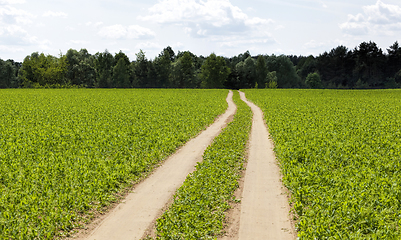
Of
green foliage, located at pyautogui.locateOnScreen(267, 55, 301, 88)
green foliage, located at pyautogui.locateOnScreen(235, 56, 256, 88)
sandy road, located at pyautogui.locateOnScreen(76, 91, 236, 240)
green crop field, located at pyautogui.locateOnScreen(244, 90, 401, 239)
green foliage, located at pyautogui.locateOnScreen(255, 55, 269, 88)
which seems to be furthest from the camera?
green foliage, located at pyautogui.locateOnScreen(267, 55, 301, 88)

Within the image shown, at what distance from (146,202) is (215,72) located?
109 meters

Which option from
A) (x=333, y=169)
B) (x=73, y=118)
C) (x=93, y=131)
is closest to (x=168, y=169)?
(x=333, y=169)

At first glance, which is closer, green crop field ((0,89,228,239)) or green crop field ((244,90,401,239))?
green crop field ((244,90,401,239))

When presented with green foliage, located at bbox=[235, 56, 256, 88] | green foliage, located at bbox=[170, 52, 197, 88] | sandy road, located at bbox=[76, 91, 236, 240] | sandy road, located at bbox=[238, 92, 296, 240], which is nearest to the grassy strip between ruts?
sandy road, located at bbox=[76, 91, 236, 240]

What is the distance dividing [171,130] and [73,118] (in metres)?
10.2

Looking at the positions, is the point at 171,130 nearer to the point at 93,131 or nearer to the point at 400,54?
the point at 93,131

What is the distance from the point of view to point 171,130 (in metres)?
22.6

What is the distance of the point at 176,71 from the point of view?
121m

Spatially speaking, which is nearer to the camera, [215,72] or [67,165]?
[67,165]

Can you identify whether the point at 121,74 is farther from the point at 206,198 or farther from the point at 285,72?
the point at 206,198

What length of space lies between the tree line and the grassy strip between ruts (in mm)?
99033

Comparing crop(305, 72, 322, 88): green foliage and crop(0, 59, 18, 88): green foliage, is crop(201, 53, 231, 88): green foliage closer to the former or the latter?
crop(305, 72, 322, 88): green foliage

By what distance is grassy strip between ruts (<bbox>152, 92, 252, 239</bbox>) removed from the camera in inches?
353

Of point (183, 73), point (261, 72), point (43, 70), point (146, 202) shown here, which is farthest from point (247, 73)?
point (146, 202)
